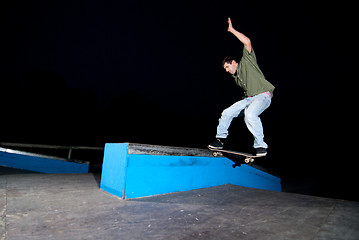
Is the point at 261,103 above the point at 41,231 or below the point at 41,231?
above

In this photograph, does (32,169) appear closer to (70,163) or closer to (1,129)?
(70,163)

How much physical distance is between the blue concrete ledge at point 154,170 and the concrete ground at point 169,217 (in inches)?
8.1

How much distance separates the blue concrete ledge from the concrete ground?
0.67ft

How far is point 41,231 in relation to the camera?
1490 mm

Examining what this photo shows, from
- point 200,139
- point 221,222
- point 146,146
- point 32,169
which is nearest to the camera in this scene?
point 221,222

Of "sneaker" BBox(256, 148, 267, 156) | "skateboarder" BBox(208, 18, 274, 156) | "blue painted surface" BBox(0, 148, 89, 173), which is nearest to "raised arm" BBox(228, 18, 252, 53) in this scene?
"skateboarder" BBox(208, 18, 274, 156)

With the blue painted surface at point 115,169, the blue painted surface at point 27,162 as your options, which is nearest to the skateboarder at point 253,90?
the blue painted surface at point 115,169

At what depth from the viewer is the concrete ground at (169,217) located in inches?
59.4

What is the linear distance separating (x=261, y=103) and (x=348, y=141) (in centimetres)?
3687

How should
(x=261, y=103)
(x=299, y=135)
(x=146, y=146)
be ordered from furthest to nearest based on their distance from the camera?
(x=299, y=135), (x=261, y=103), (x=146, y=146)

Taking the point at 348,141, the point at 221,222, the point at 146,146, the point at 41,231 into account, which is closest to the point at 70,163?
the point at 146,146

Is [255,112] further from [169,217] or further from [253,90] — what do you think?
[169,217]

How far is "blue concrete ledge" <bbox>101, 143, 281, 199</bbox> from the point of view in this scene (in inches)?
105

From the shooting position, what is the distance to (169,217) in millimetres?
1938
